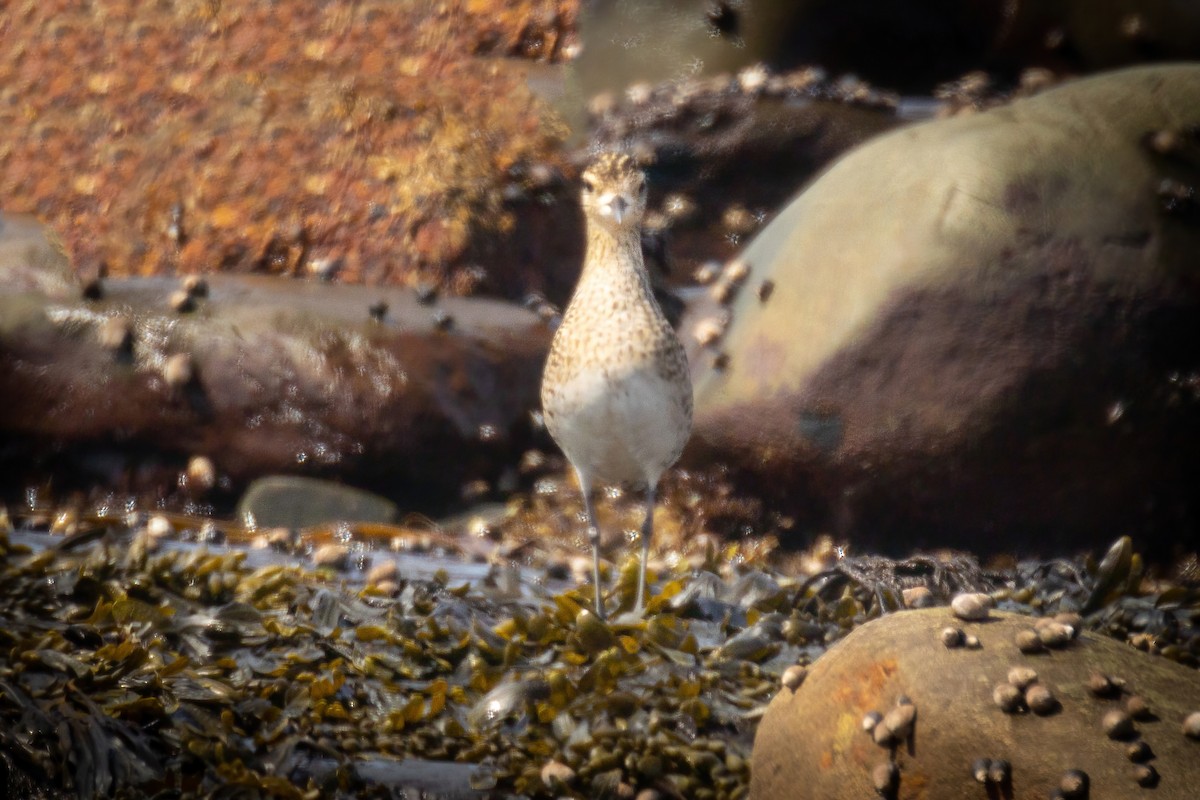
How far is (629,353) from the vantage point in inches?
156

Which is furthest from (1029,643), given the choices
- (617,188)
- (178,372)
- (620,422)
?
(178,372)

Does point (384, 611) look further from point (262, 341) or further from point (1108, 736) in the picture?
point (262, 341)

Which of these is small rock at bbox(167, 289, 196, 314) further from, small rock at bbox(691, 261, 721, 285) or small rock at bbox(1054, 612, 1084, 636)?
small rock at bbox(1054, 612, 1084, 636)

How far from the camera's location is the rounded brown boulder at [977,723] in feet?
7.57

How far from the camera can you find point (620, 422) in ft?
13.1

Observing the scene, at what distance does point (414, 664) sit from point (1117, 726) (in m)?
1.71

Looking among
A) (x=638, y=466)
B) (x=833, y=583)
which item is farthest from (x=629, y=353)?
(x=833, y=583)

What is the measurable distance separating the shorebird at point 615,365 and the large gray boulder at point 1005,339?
1262 mm

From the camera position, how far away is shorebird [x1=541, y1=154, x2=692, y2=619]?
3951 millimetres

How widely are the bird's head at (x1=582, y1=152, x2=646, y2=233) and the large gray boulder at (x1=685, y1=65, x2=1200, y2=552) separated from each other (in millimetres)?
1679

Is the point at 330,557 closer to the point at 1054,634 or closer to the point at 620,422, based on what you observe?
the point at 620,422

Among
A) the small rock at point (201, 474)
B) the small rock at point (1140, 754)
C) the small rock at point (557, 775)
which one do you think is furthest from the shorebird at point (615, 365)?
the small rock at point (201, 474)

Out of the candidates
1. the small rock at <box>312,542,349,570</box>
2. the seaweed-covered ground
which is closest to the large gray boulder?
the seaweed-covered ground

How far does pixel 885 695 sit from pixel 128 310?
464 cm
